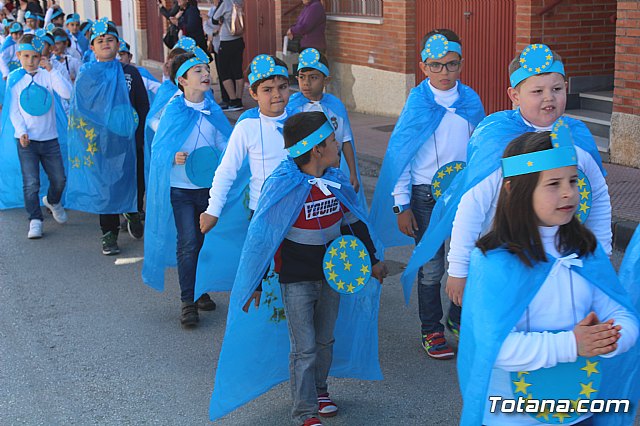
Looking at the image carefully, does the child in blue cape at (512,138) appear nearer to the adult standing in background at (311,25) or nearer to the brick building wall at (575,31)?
the brick building wall at (575,31)

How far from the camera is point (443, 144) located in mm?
5797

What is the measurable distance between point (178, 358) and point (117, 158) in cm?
347

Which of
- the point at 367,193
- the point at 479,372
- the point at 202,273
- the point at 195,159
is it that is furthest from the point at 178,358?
the point at 367,193

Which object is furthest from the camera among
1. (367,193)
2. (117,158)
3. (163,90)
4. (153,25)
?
(153,25)

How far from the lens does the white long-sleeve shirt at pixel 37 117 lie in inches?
365

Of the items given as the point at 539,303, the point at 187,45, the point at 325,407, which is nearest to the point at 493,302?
the point at 539,303

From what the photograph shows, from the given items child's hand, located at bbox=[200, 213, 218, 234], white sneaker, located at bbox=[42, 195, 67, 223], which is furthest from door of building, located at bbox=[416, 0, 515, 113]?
child's hand, located at bbox=[200, 213, 218, 234]

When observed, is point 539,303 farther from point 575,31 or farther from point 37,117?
point 575,31

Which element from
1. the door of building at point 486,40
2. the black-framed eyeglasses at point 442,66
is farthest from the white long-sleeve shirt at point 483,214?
the door of building at point 486,40

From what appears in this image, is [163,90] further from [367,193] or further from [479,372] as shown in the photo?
[479,372]

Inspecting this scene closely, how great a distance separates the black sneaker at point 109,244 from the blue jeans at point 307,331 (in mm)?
4196

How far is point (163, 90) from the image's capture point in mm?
7469

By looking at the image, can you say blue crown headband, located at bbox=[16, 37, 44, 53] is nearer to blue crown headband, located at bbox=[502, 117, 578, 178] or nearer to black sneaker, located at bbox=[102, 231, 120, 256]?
black sneaker, located at bbox=[102, 231, 120, 256]

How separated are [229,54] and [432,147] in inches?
446
